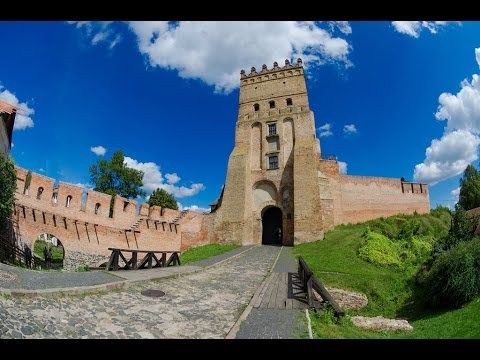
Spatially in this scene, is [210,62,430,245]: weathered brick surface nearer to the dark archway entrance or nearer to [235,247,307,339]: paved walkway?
the dark archway entrance

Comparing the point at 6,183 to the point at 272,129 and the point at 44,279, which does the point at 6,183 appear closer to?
the point at 44,279

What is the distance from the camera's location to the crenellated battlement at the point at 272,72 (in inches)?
1188

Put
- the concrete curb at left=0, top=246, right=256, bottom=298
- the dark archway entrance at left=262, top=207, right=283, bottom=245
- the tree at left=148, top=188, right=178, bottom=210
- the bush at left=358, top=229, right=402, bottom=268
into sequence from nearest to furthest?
1. the concrete curb at left=0, top=246, right=256, bottom=298
2. the bush at left=358, top=229, right=402, bottom=268
3. the dark archway entrance at left=262, top=207, right=283, bottom=245
4. the tree at left=148, top=188, right=178, bottom=210

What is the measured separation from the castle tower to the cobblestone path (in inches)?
667

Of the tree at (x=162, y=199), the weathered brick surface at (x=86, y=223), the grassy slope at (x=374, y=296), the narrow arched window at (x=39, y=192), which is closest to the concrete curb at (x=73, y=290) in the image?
the grassy slope at (x=374, y=296)

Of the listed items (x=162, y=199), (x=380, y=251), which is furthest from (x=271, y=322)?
(x=162, y=199)

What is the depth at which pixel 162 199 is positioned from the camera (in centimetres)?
4122

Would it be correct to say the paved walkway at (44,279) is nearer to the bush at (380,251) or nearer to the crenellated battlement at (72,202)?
the crenellated battlement at (72,202)

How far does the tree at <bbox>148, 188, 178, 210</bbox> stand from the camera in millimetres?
40844

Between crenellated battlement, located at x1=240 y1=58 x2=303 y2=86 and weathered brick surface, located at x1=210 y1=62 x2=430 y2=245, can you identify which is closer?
weathered brick surface, located at x1=210 y1=62 x2=430 y2=245

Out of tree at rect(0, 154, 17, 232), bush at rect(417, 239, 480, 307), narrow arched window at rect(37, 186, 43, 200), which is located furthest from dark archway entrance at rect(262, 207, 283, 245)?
tree at rect(0, 154, 17, 232)

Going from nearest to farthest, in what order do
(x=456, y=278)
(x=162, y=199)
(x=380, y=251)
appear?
(x=456, y=278), (x=380, y=251), (x=162, y=199)

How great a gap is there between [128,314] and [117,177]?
33.3m
